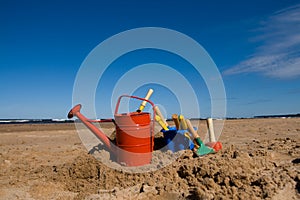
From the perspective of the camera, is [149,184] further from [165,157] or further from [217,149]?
[217,149]

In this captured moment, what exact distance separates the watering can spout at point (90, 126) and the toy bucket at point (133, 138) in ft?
1.01

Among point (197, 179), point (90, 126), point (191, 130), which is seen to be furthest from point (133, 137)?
point (197, 179)

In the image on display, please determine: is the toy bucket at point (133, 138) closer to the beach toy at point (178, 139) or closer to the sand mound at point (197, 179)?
the sand mound at point (197, 179)

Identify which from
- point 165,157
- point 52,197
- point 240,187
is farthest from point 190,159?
point 52,197

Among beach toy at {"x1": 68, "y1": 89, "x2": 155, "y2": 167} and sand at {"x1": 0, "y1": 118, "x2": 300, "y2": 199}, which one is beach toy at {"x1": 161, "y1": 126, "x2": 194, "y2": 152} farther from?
beach toy at {"x1": 68, "y1": 89, "x2": 155, "y2": 167}

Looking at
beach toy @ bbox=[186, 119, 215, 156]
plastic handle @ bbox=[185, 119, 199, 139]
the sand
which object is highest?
plastic handle @ bbox=[185, 119, 199, 139]

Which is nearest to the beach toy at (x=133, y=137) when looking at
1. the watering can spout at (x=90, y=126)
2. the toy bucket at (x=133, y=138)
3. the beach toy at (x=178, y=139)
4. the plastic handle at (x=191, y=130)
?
the toy bucket at (x=133, y=138)

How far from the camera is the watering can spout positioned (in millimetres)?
5414

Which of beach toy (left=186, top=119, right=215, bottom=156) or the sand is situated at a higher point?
beach toy (left=186, top=119, right=215, bottom=156)

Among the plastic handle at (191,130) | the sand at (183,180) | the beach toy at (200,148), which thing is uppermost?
the plastic handle at (191,130)

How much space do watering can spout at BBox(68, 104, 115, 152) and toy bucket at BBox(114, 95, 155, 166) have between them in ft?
1.01

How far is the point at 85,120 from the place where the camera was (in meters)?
5.49

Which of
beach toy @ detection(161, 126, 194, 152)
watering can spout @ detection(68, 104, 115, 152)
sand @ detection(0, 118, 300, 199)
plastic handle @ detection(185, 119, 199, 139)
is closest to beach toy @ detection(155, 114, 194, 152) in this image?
beach toy @ detection(161, 126, 194, 152)

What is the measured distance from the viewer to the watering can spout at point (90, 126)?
213 inches
